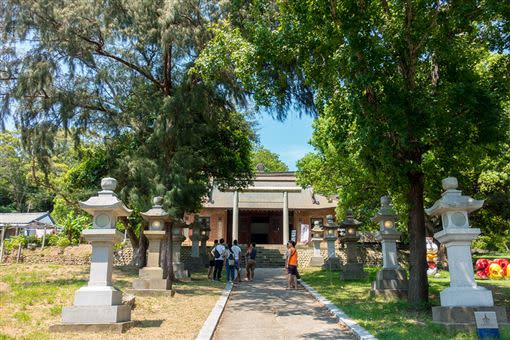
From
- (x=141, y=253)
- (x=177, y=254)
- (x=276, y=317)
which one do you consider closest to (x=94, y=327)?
(x=276, y=317)

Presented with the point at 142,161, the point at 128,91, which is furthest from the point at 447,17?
the point at 128,91

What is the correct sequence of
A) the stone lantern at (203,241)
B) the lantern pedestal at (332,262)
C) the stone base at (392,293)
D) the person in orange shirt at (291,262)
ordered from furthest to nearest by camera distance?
the stone lantern at (203,241)
the lantern pedestal at (332,262)
the person in orange shirt at (291,262)
the stone base at (392,293)

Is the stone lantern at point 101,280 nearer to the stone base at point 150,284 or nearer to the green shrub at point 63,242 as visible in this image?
the stone base at point 150,284

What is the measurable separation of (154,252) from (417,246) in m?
7.69

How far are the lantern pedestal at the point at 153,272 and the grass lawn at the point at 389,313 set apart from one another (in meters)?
4.93

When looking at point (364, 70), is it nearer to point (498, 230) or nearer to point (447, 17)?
point (447, 17)

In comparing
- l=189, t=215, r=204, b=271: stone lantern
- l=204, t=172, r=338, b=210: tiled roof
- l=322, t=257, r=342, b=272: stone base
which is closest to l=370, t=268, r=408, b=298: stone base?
l=322, t=257, r=342, b=272: stone base

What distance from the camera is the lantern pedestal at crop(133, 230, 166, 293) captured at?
12.4 meters

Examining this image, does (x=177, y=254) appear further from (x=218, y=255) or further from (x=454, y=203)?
(x=454, y=203)

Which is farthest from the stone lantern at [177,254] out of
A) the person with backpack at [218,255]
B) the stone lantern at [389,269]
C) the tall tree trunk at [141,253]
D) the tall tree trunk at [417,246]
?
the tall tree trunk at [417,246]

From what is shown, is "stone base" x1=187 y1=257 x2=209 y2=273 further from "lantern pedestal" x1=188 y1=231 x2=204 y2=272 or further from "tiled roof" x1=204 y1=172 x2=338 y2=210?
"tiled roof" x1=204 y1=172 x2=338 y2=210

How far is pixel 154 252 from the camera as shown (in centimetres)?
1301

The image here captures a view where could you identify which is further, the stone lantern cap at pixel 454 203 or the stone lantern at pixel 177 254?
the stone lantern at pixel 177 254

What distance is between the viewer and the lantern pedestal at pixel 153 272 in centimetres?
1243
